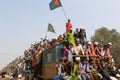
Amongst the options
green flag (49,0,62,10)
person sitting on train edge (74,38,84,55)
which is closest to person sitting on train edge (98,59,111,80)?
person sitting on train edge (74,38,84,55)

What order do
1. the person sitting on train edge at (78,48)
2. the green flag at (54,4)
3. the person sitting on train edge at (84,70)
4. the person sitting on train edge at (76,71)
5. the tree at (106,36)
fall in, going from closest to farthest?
the person sitting on train edge at (76,71)
the person sitting on train edge at (84,70)
the person sitting on train edge at (78,48)
the green flag at (54,4)
the tree at (106,36)

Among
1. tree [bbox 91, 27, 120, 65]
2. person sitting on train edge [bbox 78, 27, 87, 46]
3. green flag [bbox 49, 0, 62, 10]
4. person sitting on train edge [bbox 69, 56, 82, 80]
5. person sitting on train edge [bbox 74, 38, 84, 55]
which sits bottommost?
person sitting on train edge [bbox 69, 56, 82, 80]

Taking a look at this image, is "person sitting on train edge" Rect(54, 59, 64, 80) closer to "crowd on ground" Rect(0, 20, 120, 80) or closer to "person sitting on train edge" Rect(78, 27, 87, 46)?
"crowd on ground" Rect(0, 20, 120, 80)

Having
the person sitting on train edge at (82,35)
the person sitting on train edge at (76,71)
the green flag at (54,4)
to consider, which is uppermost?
the green flag at (54,4)

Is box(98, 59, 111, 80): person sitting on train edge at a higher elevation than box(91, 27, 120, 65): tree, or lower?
lower

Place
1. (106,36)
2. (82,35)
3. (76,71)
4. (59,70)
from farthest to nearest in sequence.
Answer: (106,36)
(82,35)
(59,70)
(76,71)

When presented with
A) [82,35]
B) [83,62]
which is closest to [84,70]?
[83,62]

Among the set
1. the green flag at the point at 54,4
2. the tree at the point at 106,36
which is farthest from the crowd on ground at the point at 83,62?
the tree at the point at 106,36

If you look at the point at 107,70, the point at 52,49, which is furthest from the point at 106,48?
the point at 52,49

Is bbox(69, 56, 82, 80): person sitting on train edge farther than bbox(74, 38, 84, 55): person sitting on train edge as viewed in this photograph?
No

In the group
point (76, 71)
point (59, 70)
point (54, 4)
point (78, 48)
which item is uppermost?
point (54, 4)

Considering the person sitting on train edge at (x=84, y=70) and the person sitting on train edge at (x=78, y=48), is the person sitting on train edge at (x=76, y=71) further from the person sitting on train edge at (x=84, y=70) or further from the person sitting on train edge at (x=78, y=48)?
the person sitting on train edge at (x=78, y=48)

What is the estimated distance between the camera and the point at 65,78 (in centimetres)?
1333

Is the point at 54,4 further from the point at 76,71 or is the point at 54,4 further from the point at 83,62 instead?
the point at 76,71
